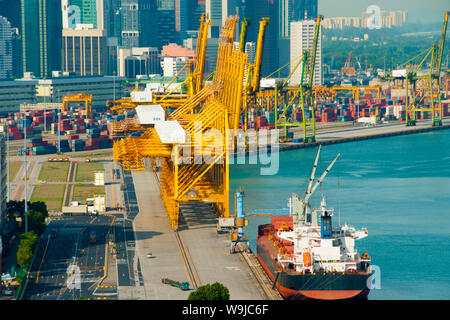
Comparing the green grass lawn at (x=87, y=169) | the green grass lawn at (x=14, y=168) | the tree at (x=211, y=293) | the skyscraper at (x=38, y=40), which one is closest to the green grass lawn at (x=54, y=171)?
the green grass lawn at (x=87, y=169)

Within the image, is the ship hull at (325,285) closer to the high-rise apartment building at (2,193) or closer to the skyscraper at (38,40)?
the high-rise apartment building at (2,193)

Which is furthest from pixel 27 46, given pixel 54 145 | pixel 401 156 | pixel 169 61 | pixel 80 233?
pixel 80 233

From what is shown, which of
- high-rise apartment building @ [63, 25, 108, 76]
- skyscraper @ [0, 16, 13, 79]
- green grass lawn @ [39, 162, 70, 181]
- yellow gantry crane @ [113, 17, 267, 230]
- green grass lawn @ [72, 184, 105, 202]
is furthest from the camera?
skyscraper @ [0, 16, 13, 79]

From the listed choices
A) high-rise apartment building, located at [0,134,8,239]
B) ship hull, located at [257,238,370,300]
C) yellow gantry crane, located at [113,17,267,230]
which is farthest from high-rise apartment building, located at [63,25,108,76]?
ship hull, located at [257,238,370,300]

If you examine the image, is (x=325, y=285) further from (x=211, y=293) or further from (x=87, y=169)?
(x=87, y=169)

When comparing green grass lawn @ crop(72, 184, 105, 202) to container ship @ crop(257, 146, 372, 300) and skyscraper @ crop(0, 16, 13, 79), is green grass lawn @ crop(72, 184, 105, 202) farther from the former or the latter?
skyscraper @ crop(0, 16, 13, 79)

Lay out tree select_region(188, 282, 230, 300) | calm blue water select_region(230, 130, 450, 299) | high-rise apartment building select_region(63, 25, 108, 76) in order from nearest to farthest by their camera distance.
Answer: tree select_region(188, 282, 230, 300) → calm blue water select_region(230, 130, 450, 299) → high-rise apartment building select_region(63, 25, 108, 76)

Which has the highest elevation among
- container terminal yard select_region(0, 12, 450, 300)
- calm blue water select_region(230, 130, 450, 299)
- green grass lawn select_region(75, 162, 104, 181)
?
container terminal yard select_region(0, 12, 450, 300)

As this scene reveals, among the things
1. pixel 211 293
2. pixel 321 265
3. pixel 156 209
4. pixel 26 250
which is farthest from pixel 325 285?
pixel 156 209
